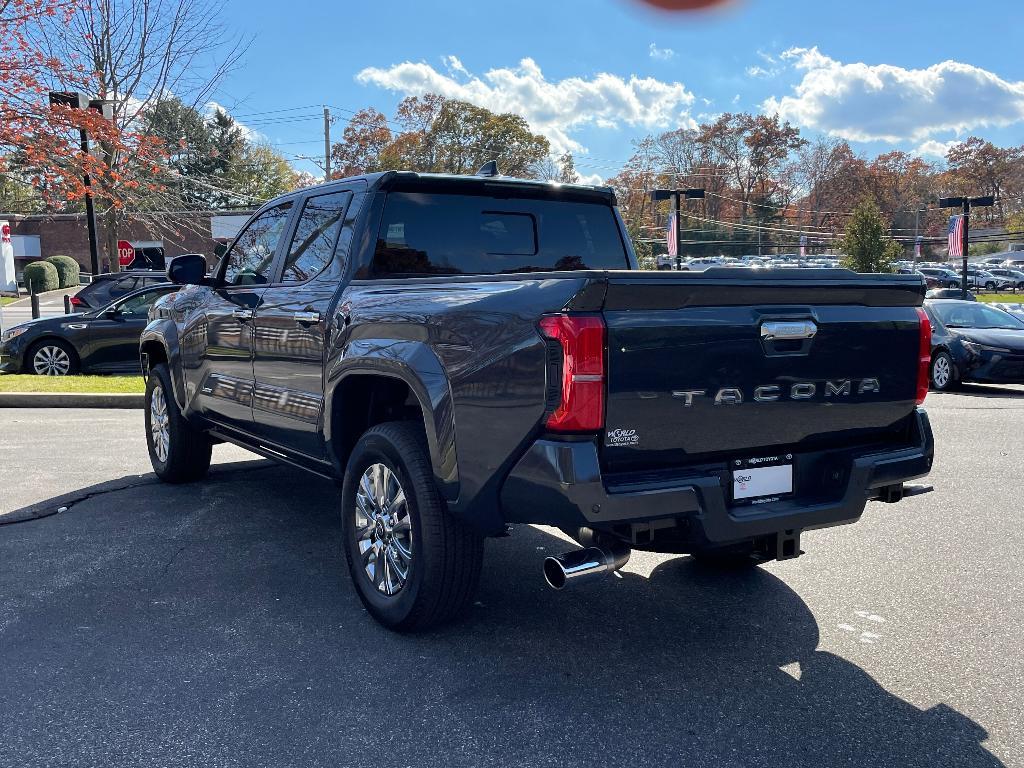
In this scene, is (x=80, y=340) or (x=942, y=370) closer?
(x=80, y=340)

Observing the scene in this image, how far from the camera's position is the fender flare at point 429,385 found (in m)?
3.45

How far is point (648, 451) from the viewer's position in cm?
316

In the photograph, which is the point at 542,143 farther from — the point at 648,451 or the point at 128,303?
the point at 648,451

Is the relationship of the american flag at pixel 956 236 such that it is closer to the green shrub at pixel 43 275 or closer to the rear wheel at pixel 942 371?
Result: the rear wheel at pixel 942 371

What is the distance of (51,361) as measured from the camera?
1358 centimetres

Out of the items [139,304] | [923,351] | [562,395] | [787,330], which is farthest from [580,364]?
[139,304]

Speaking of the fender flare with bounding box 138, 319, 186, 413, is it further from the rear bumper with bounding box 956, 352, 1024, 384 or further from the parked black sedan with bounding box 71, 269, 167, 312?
the rear bumper with bounding box 956, 352, 1024, 384

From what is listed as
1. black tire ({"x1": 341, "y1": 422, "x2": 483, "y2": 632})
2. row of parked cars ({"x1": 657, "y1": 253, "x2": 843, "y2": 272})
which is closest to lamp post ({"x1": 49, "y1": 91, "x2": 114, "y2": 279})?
row of parked cars ({"x1": 657, "y1": 253, "x2": 843, "y2": 272})

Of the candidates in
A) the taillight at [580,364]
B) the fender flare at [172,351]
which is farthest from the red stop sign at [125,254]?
the taillight at [580,364]

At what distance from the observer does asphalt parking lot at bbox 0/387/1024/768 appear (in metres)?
2.97

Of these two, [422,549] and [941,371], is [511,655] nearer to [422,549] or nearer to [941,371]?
[422,549]

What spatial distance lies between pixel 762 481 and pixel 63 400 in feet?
33.5

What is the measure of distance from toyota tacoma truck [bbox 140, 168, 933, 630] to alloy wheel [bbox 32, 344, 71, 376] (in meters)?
10.3

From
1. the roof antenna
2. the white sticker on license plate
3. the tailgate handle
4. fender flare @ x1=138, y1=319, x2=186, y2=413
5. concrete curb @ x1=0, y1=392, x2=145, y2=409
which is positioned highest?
the roof antenna
